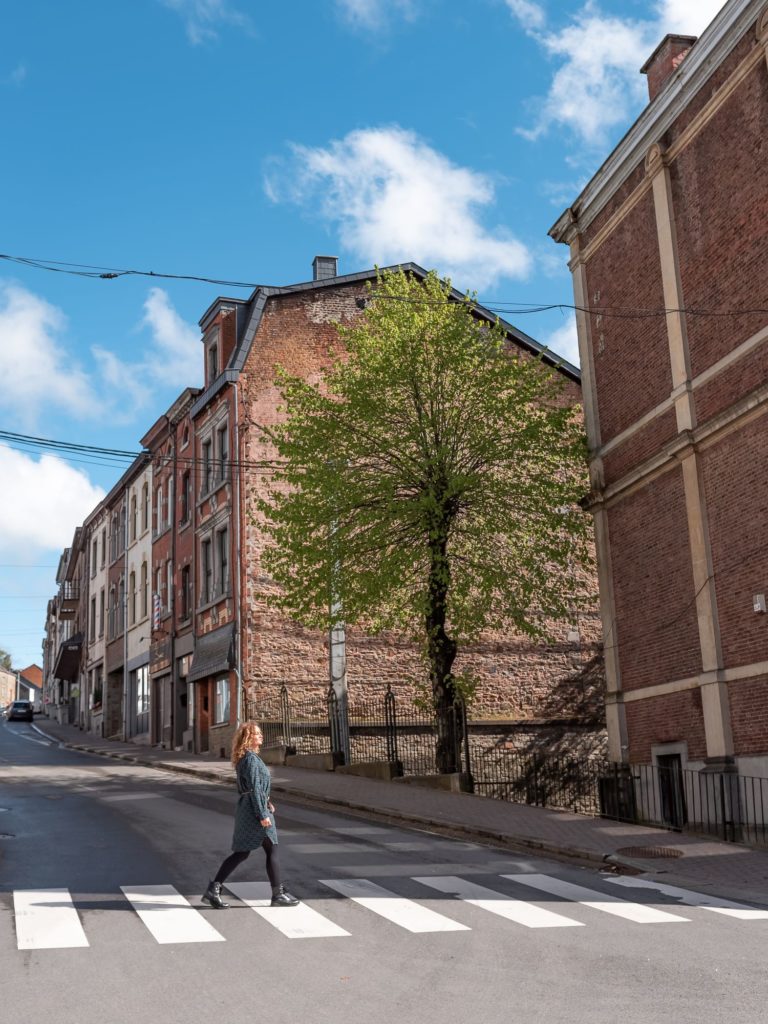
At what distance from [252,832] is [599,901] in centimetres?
335

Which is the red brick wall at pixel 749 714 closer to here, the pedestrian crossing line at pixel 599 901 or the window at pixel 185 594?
the pedestrian crossing line at pixel 599 901

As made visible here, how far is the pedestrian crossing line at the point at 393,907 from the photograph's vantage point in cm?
914

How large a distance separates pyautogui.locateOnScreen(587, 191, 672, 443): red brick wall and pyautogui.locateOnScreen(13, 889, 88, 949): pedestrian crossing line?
534 inches

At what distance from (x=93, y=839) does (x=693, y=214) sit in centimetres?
1342

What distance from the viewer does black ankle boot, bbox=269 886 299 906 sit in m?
9.77

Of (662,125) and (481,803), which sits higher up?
(662,125)

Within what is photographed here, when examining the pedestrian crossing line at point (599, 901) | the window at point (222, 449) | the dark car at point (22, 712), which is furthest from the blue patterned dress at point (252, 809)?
the dark car at point (22, 712)

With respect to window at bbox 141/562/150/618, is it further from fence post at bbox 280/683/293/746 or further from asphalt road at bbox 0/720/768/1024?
asphalt road at bbox 0/720/768/1024

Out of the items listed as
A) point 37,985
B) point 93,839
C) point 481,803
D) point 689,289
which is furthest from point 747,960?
point 689,289

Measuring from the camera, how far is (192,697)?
114ft

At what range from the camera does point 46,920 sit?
9.20 metres

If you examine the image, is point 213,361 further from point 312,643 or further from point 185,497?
point 312,643

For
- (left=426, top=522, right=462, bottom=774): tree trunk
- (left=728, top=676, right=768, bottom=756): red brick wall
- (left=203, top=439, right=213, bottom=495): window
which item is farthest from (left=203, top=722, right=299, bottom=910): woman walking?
(left=203, top=439, right=213, bottom=495): window

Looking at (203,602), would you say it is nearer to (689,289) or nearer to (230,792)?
(230,792)
